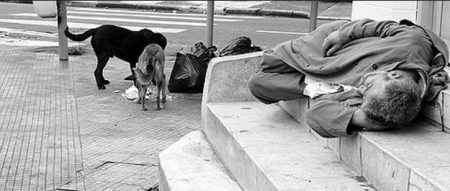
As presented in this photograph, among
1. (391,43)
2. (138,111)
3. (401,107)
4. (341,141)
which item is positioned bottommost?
(138,111)

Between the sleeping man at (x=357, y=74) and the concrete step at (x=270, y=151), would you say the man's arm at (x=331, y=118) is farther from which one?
the concrete step at (x=270, y=151)

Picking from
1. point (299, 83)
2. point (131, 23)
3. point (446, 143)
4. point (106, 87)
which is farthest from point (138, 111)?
point (131, 23)

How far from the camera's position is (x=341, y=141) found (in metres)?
→ 3.44

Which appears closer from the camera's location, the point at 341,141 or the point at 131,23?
the point at 341,141

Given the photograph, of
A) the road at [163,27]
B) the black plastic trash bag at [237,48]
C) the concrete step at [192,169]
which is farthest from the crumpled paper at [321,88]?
the road at [163,27]

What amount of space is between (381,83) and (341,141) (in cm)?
40

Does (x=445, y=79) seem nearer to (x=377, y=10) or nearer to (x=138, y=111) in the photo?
(x=138, y=111)

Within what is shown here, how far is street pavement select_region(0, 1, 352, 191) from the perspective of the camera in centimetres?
464

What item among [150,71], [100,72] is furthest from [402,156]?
[100,72]

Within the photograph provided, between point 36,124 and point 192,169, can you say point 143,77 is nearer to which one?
point 36,124

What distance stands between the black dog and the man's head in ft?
15.7

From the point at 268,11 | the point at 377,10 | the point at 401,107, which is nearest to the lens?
the point at 401,107

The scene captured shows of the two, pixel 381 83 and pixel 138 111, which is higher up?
pixel 381 83

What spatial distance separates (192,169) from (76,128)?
96.3 inches
